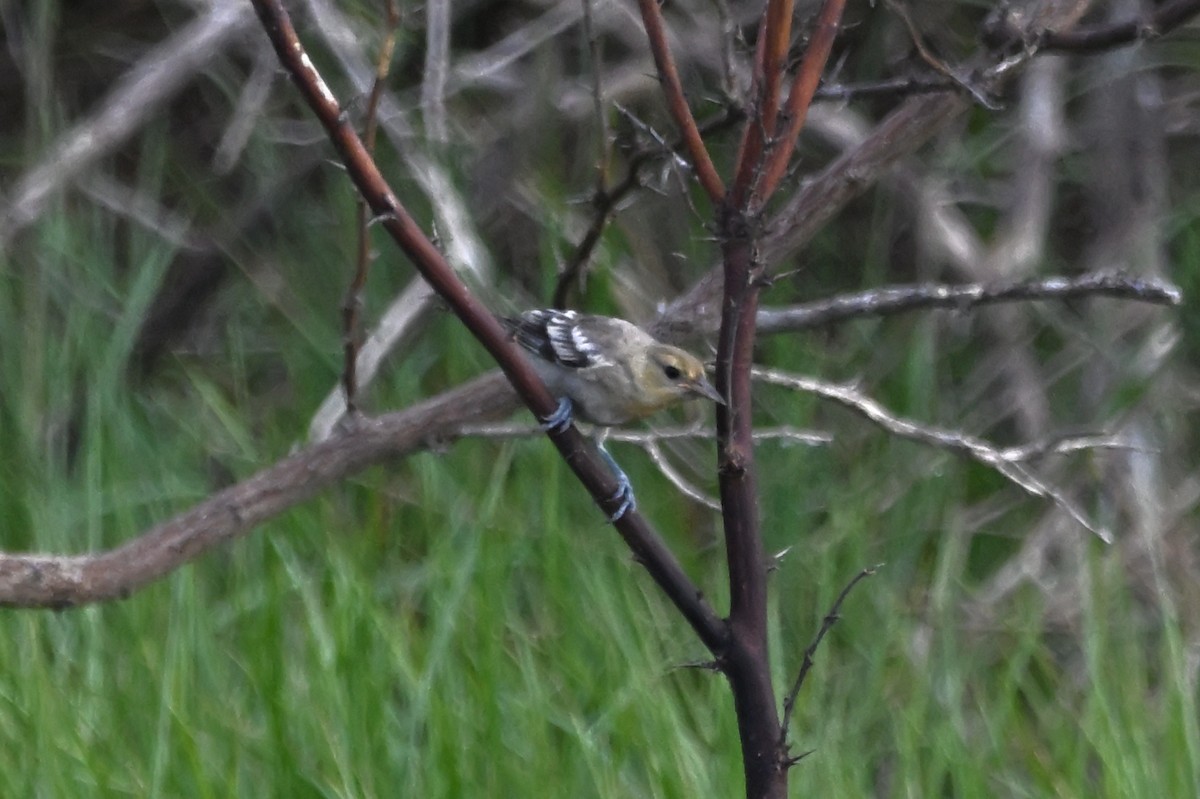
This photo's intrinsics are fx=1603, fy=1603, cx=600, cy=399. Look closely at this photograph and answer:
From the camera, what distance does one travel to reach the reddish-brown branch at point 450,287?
7.11 ft

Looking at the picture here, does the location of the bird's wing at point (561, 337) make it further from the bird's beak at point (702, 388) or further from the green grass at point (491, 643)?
the green grass at point (491, 643)

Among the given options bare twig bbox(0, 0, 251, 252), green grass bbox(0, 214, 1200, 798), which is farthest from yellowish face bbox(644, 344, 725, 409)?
bare twig bbox(0, 0, 251, 252)

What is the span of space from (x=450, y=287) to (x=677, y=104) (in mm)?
404

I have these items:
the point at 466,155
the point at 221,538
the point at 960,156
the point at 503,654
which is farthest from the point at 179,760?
the point at 960,156

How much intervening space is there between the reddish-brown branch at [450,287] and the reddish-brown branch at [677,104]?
37 cm

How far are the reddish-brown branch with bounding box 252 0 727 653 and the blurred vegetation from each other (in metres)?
0.95

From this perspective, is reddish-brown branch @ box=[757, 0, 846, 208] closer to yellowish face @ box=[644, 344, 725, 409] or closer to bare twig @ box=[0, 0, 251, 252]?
yellowish face @ box=[644, 344, 725, 409]

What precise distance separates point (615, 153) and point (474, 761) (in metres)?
3.01

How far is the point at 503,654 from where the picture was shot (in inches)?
150

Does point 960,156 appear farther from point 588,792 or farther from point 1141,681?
point 588,792

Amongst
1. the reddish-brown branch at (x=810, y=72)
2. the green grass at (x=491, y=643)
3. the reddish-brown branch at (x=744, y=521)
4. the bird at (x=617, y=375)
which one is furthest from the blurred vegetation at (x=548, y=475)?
the reddish-brown branch at (x=744, y=521)

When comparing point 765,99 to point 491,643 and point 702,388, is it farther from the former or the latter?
point 491,643

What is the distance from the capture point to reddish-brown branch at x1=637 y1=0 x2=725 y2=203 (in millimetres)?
2178

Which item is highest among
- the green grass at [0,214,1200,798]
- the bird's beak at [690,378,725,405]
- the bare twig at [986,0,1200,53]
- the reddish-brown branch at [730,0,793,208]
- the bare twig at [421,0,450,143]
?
the bare twig at [421,0,450,143]
